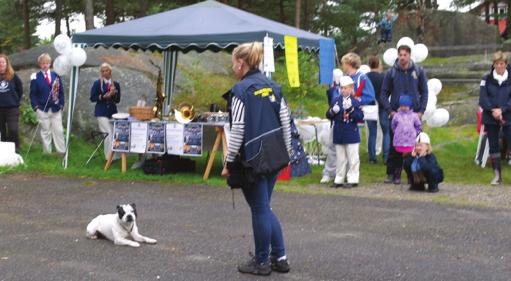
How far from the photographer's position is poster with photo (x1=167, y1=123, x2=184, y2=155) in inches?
443

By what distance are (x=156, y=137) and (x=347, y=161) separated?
3105 millimetres

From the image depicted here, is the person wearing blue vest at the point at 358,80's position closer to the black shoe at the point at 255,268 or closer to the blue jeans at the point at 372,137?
the blue jeans at the point at 372,137

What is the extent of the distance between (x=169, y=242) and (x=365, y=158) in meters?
7.50

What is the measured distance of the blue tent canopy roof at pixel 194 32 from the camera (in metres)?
11.1

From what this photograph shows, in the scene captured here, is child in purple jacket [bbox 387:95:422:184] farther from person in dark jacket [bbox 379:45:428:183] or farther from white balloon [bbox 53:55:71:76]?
white balloon [bbox 53:55:71:76]

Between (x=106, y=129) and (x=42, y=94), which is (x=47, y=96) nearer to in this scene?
(x=42, y=94)

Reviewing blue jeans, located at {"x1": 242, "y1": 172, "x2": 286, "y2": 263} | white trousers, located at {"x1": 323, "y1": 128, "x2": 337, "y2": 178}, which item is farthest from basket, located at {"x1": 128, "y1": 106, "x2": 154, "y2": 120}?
blue jeans, located at {"x1": 242, "y1": 172, "x2": 286, "y2": 263}

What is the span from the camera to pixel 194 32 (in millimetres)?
11234

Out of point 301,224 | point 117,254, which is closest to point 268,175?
point 117,254

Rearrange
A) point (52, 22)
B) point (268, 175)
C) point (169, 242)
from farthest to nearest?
point (52, 22)
point (169, 242)
point (268, 175)

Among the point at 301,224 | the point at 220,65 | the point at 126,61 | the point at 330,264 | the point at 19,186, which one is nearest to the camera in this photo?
the point at 330,264

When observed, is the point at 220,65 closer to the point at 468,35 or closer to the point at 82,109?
the point at 82,109

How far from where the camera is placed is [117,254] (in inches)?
251

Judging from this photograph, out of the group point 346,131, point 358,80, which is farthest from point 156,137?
point 358,80
